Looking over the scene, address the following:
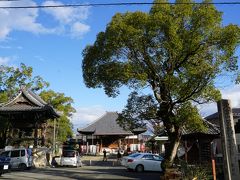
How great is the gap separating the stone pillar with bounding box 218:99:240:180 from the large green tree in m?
9.40

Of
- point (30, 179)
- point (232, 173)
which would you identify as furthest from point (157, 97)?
point (232, 173)

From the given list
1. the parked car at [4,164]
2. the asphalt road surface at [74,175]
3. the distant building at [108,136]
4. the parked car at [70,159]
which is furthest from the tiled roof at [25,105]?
the distant building at [108,136]

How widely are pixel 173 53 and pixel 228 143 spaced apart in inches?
417

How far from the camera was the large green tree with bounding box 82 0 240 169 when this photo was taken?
2131 cm

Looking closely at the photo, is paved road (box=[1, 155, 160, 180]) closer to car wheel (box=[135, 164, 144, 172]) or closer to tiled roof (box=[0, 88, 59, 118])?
car wheel (box=[135, 164, 144, 172])

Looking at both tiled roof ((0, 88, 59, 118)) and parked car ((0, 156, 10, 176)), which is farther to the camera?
tiled roof ((0, 88, 59, 118))

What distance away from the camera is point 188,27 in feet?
71.8

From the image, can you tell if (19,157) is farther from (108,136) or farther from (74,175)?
(108,136)

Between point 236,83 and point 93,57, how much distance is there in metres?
9.01

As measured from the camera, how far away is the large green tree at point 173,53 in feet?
69.9

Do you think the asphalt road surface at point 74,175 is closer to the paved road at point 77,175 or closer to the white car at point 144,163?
the paved road at point 77,175

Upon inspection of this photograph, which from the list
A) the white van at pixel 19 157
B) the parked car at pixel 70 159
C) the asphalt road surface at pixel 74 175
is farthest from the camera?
the parked car at pixel 70 159

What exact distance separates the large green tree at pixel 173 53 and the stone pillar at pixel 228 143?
9.40 meters

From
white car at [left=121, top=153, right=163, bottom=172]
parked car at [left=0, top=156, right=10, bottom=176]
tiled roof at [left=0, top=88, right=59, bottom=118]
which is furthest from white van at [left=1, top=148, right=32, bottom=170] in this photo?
white car at [left=121, top=153, right=163, bottom=172]
